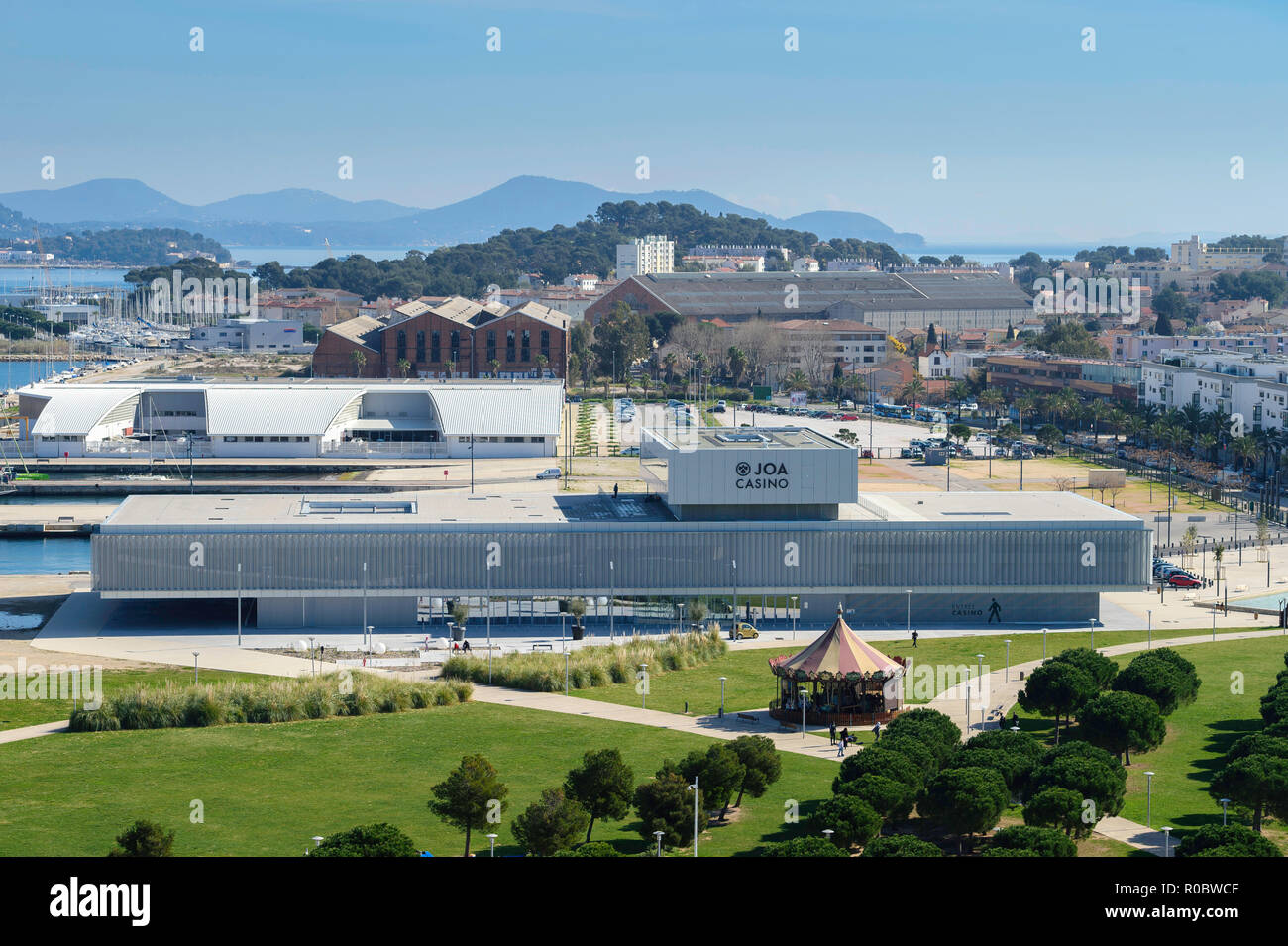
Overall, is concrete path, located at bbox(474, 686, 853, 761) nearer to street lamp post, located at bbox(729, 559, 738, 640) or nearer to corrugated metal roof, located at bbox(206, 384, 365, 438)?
street lamp post, located at bbox(729, 559, 738, 640)

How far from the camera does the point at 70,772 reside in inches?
1164

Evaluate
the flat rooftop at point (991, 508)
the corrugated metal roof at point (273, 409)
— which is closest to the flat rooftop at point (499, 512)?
the flat rooftop at point (991, 508)

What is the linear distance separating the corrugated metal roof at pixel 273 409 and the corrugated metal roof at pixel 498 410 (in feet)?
18.7

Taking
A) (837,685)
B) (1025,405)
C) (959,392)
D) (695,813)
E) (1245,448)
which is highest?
(959,392)

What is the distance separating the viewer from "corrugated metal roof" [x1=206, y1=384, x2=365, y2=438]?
8294 centimetres

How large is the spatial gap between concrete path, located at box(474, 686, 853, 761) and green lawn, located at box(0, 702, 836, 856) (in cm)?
58

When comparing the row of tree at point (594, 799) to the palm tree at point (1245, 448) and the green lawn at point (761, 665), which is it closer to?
the green lawn at point (761, 665)

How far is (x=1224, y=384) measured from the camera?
8462 centimetres

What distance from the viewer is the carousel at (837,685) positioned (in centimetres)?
3438

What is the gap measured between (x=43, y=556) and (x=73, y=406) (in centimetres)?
2784

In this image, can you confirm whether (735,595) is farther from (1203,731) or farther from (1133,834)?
(1133,834)

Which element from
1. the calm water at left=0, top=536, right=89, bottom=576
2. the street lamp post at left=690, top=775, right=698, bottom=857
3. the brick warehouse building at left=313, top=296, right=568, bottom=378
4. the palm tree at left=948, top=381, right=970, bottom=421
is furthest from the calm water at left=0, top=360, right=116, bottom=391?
the street lamp post at left=690, top=775, right=698, bottom=857

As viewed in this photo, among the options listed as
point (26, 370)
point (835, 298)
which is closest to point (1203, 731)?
point (26, 370)
